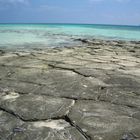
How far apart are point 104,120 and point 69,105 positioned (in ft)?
1.51

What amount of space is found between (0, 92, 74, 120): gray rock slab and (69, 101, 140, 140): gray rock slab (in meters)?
0.13

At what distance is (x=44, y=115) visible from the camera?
2.34m

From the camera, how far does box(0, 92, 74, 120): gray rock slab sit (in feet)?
7.71

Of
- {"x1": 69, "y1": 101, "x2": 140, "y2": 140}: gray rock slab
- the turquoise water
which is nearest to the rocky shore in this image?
{"x1": 69, "y1": 101, "x2": 140, "y2": 140}: gray rock slab

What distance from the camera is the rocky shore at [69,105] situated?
2.04 m

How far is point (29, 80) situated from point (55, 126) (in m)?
1.55

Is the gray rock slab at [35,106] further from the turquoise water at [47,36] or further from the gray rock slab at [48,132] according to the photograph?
the turquoise water at [47,36]

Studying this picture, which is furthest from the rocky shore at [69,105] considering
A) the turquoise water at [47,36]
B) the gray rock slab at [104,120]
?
the turquoise water at [47,36]

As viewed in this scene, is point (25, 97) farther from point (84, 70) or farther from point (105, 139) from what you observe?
point (84, 70)

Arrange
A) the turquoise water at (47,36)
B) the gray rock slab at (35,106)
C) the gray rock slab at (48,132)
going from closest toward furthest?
the gray rock slab at (48,132) < the gray rock slab at (35,106) < the turquoise water at (47,36)

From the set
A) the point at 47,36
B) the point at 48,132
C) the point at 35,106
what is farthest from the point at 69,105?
the point at 47,36

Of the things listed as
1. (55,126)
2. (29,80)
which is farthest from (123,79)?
(55,126)

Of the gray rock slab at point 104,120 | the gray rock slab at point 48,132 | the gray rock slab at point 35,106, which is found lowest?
the gray rock slab at point 35,106

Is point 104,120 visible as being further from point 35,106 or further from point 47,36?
point 47,36
